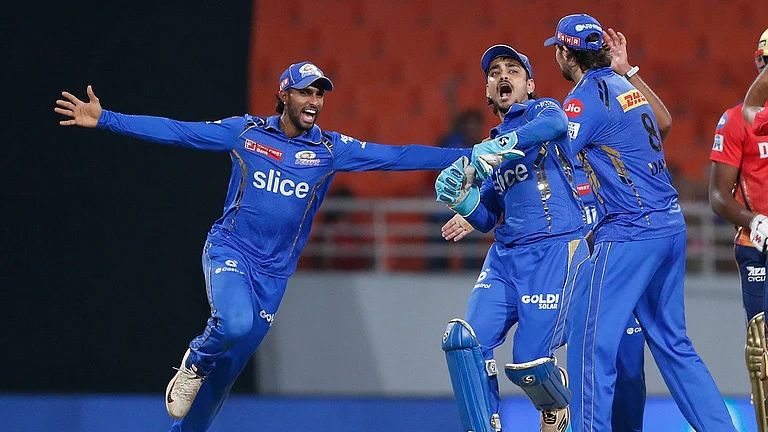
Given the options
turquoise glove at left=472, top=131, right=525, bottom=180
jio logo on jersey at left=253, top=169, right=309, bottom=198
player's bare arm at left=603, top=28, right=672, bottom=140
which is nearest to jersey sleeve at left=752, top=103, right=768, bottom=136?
player's bare arm at left=603, top=28, right=672, bottom=140

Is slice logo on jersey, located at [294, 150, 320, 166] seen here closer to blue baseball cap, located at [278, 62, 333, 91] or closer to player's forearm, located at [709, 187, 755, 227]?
blue baseball cap, located at [278, 62, 333, 91]

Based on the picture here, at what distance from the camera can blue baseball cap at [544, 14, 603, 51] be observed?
4.61m

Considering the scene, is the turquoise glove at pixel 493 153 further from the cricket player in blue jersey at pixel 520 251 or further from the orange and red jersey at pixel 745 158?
the orange and red jersey at pixel 745 158

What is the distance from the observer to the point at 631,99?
4.67 metres

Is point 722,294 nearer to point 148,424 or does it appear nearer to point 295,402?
point 295,402

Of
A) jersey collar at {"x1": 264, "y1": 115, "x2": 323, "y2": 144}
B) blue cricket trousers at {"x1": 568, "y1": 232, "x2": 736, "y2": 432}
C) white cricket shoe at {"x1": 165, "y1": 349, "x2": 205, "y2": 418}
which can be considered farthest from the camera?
jersey collar at {"x1": 264, "y1": 115, "x2": 323, "y2": 144}

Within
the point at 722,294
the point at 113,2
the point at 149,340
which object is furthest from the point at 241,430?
the point at 722,294

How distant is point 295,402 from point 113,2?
3073 mm

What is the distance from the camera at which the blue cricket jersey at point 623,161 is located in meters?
4.57

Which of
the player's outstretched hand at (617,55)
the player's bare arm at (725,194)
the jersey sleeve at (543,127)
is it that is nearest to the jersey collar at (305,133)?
the jersey sleeve at (543,127)

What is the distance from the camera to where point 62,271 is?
715cm

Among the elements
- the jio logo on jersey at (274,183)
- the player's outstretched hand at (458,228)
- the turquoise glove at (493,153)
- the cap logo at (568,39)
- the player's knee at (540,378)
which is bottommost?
the player's knee at (540,378)

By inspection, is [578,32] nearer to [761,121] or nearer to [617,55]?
[617,55]

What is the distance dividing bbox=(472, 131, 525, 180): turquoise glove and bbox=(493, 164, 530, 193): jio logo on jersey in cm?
30
